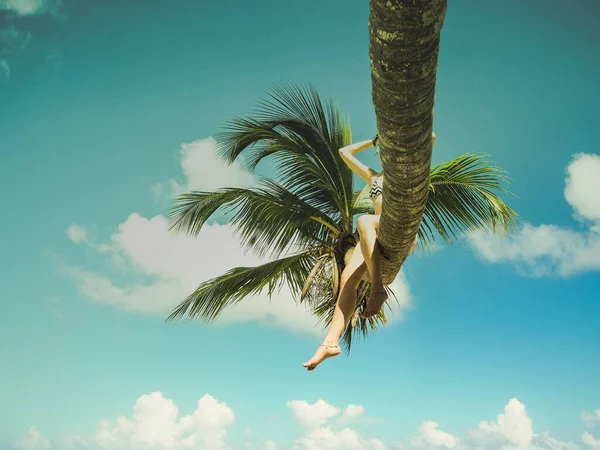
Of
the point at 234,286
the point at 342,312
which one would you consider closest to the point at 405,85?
the point at 342,312

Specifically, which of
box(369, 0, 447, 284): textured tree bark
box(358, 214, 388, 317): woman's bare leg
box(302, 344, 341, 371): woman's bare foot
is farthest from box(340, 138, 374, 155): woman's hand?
box(369, 0, 447, 284): textured tree bark

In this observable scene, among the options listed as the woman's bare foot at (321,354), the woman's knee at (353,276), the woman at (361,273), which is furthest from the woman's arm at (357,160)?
the woman's bare foot at (321,354)

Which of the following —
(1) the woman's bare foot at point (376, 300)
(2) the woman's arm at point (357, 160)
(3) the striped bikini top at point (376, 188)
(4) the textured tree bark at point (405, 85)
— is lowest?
(4) the textured tree bark at point (405, 85)

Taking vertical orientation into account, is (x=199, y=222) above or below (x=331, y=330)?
above

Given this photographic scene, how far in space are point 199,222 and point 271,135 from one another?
1651 mm

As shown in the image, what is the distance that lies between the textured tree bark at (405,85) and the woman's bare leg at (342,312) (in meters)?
1.57

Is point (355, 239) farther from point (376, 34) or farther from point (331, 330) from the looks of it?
point (376, 34)

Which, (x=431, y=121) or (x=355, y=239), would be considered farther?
(x=355, y=239)

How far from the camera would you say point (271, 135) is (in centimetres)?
727

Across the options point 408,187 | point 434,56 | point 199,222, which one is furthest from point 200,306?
point 434,56

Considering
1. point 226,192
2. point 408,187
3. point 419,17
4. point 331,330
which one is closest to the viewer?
point 419,17

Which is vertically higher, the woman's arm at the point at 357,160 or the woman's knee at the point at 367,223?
the woman's arm at the point at 357,160

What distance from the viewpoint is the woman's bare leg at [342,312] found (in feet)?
11.7

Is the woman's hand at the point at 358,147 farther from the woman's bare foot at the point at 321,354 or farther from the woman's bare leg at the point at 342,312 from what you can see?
the woman's bare foot at the point at 321,354
